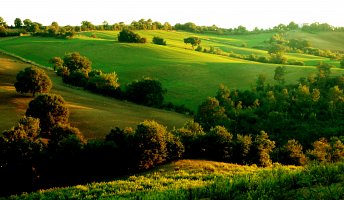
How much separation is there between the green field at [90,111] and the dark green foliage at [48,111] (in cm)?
324

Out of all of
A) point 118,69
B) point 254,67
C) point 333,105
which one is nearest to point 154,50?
point 118,69

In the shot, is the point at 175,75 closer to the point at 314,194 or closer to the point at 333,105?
the point at 333,105

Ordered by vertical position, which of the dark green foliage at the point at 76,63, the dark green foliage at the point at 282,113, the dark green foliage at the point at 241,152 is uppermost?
the dark green foliage at the point at 76,63

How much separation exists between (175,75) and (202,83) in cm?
1131

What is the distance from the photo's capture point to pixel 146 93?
9125 cm

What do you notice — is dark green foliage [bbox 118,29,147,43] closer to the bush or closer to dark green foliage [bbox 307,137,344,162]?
dark green foliage [bbox 307,137,344,162]

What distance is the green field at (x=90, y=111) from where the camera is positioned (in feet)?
201

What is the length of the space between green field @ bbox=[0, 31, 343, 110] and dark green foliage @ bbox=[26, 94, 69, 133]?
3840 centimetres

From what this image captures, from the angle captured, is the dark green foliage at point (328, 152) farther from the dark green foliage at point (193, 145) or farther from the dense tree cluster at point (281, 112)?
the dark green foliage at point (193, 145)

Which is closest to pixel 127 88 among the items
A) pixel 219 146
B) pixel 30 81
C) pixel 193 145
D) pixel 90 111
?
pixel 90 111

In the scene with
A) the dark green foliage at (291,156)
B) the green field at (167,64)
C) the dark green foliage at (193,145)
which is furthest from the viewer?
the green field at (167,64)

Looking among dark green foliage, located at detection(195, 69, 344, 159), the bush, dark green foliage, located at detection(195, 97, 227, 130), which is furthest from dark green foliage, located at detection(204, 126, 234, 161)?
dark green foliage, located at detection(195, 97, 227, 130)

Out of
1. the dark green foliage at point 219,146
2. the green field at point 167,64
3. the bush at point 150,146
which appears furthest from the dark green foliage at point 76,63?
the dark green foliage at point 219,146

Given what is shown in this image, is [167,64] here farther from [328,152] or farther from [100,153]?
[100,153]
